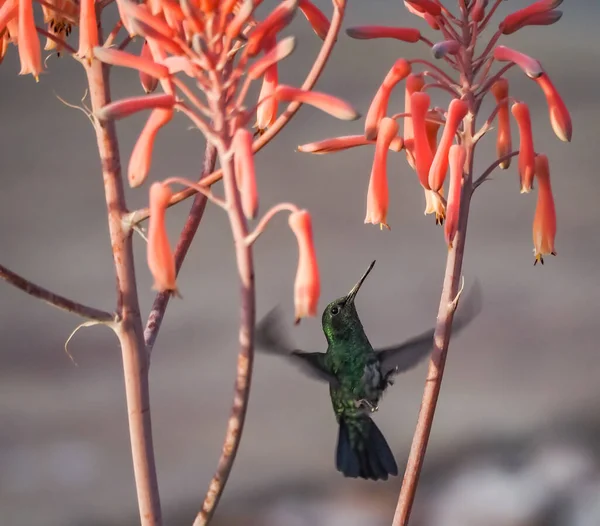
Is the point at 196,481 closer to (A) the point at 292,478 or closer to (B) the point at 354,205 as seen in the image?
(A) the point at 292,478

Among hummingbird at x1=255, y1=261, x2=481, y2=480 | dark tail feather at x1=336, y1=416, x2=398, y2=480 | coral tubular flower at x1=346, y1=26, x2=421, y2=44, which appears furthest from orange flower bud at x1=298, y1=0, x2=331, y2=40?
dark tail feather at x1=336, y1=416, x2=398, y2=480

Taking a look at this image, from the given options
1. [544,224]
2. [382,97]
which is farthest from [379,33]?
[544,224]

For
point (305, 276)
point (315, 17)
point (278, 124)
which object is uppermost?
point (315, 17)

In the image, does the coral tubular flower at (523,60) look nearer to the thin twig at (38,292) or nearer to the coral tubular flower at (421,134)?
the coral tubular flower at (421,134)

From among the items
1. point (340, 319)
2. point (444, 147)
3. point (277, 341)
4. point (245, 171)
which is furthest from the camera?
point (340, 319)

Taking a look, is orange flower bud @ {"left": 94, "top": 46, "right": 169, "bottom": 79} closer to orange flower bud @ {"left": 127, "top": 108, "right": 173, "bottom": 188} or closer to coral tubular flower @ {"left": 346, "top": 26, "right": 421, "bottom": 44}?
orange flower bud @ {"left": 127, "top": 108, "right": 173, "bottom": 188}

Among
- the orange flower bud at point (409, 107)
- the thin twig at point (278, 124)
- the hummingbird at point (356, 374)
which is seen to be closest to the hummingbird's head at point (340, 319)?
the hummingbird at point (356, 374)

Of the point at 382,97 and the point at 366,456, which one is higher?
the point at 382,97

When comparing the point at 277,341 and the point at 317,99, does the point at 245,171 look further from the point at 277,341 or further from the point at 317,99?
the point at 277,341
